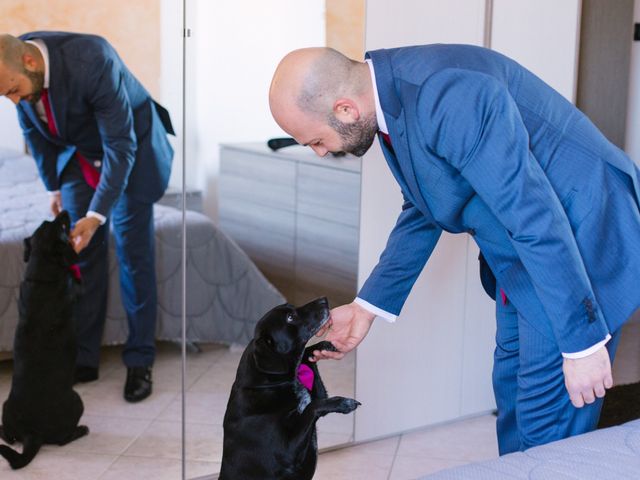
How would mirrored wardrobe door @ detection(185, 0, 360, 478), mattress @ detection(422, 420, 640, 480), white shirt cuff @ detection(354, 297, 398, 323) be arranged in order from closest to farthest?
1. mattress @ detection(422, 420, 640, 480)
2. white shirt cuff @ detection(354, 297, 398, 323)
3. mirrored wardrobe door @ detection(185, 0, 360, 478)

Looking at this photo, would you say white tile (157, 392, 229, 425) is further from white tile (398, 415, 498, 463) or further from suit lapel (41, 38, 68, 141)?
suit lapel (41, 38, 68, 141)

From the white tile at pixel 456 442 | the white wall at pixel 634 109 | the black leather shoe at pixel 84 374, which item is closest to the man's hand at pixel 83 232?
the black leather shoe at pixel 84 374

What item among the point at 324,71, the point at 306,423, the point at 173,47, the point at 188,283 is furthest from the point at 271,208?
the point at 324,71

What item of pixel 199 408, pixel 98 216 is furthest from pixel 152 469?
pixel 98 216

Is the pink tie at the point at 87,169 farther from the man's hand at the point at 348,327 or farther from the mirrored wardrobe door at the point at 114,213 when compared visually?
the man's hand at the point at 348,327

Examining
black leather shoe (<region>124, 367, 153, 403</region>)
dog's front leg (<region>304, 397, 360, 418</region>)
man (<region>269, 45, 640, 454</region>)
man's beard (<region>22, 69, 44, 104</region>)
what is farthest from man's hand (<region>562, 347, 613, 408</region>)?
man's beard (<region>22, 69, 44, 104</region>)

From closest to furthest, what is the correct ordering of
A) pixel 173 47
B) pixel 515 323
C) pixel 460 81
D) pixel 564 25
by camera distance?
pixel 460 81 < pixel 515 323 < pixel 173 47 < pixel 564 25

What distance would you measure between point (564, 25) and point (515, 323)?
153cm

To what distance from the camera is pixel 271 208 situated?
2.63 meters

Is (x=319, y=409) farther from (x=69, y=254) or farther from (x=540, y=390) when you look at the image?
(x=69, y=254)

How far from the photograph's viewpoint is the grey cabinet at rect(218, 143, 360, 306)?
258 cm

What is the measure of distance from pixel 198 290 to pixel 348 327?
29.1 inches

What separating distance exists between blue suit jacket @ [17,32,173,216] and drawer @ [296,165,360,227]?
42 centimetres

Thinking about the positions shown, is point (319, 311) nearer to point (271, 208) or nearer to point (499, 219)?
point (499, 219)
